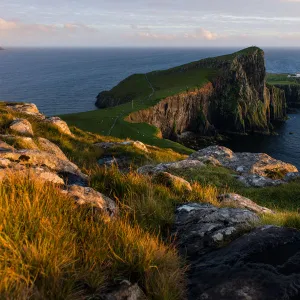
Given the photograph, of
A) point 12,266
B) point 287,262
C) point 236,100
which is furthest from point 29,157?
point 236,100

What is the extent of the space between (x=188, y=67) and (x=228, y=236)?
133316 mm

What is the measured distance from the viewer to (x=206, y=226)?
246 inches

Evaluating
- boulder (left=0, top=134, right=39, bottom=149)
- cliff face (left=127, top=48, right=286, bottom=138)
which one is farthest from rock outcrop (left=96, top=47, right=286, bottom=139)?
boulder (left=0, top=134, right=39, bottom=149)

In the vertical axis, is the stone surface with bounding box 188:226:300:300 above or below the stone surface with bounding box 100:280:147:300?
below

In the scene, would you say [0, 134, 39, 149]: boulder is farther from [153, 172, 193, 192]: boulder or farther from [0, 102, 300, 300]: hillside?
[153, 172, 193, 192]: boulder

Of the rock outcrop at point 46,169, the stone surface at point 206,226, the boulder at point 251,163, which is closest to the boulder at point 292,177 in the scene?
the boulder at point 251,163

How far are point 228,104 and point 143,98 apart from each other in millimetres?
34691

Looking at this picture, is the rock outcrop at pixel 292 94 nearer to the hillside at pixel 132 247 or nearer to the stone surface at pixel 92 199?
the hillside at pixel 132 247

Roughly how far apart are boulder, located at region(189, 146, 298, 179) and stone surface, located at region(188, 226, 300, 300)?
16.0 m

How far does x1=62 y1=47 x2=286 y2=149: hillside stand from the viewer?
88.6m

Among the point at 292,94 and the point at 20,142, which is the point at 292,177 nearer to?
the point at 20,142

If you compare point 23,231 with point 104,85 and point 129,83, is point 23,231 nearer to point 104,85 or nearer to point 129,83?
point 129,83

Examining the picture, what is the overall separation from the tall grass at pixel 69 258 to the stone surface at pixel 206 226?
1243 millimetres

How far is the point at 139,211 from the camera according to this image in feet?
20.2
